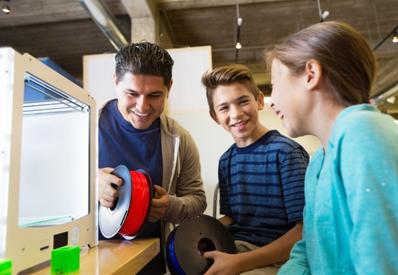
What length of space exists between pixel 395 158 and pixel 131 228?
1.98ft

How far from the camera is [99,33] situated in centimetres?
440

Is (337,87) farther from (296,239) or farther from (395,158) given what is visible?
(296,239)

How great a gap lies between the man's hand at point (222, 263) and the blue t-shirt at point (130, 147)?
32 cm

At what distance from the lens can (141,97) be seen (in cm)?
110

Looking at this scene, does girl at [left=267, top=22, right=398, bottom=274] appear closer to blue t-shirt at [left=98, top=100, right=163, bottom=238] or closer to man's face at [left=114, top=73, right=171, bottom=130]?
man's face at [left=114, top=73, right=171, bottom=130]

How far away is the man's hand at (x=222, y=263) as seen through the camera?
88 cm

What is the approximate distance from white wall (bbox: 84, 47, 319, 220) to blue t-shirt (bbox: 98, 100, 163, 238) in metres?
1.09

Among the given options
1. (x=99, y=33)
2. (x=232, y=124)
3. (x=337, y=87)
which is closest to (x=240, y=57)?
(x=99, y=33)

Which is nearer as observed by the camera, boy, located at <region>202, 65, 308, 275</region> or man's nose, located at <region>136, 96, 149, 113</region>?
boy, located at <region>202, 65, 308, 275</region>

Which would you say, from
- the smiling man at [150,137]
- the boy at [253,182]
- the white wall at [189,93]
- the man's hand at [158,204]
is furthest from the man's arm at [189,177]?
the white wall at [189,93]

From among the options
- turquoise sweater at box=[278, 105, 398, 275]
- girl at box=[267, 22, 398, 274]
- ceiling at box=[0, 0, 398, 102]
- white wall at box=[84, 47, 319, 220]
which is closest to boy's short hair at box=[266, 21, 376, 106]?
girl at box=[267, 22, 398, 274]

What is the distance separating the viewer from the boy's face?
120 cm

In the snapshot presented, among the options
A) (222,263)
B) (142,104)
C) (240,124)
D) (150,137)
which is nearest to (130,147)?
(150,137)

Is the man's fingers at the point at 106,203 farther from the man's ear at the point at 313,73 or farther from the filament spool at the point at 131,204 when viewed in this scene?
the man's ear at the point at 313,73
